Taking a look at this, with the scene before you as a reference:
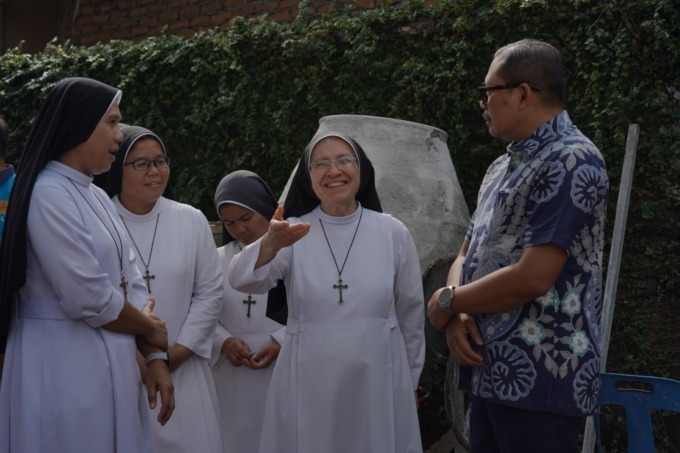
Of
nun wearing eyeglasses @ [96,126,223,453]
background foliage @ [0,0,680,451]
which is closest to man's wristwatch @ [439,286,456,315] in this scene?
nun wearing eyeglasses @ [96,126,223,453]

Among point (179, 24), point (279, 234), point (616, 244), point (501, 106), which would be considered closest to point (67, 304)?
point (279, 234)

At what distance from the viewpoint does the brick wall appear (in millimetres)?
9656

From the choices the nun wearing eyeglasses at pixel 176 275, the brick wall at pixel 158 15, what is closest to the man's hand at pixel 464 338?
the nun wearing eyeglasses at pixel 176 275

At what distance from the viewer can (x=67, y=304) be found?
Result: 306cm

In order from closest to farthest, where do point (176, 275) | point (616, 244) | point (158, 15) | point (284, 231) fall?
point (284, 231) → point (176, 275) → point (616, 244) → point (158, 15)

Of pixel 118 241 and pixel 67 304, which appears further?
pixel 118 241

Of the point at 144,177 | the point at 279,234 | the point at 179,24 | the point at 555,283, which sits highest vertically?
the point at 179,24

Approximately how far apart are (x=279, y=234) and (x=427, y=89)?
9.81 ft

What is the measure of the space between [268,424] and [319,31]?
383cm

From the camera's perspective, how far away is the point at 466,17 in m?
6.19

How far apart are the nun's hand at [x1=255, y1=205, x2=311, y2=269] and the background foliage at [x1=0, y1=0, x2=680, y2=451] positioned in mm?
2709

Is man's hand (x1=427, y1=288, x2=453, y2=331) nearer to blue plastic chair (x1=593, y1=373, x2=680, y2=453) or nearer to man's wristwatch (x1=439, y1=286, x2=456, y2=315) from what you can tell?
man's wristwatch (x1=439, y1=286, x2=456, y2=315)

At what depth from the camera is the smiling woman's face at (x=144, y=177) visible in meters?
4.44

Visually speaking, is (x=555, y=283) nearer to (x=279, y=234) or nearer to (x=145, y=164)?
(x=279, y=234)
